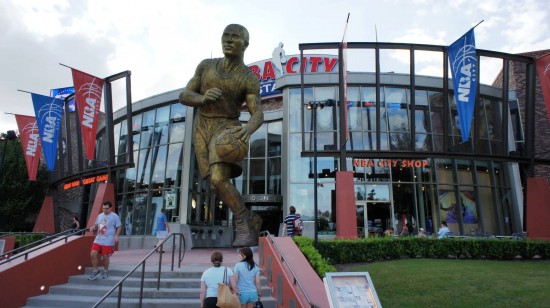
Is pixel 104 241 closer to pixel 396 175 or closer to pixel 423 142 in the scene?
pixel 396 175

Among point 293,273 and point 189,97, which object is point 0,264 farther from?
point 293,273

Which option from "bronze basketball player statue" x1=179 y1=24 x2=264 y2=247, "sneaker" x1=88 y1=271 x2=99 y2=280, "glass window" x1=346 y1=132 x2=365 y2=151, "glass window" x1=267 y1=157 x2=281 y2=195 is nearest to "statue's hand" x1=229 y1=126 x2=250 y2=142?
"bronze basketball player statue" x1=179 y1=24 x2=264 y2=247

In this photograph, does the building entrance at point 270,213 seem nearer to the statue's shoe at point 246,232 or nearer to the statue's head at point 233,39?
the statue's shoe at point 246,232

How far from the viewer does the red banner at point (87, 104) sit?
17875 mm

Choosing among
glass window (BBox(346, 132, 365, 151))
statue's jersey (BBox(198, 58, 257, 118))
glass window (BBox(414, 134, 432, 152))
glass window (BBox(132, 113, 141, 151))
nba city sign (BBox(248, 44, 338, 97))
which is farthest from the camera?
nba city sign (BBox(248, 44, 338, 97))

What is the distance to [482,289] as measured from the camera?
843 centimetres

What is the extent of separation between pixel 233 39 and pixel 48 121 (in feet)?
56.3

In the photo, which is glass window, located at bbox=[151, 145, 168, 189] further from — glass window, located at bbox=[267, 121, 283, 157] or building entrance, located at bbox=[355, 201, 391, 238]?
building entrance, located at bbox=[355, 201, 391, 238]

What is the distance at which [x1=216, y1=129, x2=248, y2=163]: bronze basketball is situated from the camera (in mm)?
7801

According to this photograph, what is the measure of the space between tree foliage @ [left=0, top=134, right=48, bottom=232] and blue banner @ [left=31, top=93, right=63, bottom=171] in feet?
38.3

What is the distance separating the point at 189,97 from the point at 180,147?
14618mm

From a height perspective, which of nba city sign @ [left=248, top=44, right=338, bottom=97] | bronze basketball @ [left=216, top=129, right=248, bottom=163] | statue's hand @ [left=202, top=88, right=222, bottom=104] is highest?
nba city sign @ [left=248, top=44, right=338, bottom=97]

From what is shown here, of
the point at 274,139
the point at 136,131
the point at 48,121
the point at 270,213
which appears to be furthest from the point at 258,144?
the point at 48,121

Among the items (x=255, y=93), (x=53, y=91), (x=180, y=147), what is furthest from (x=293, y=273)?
(x=53, y=91)
